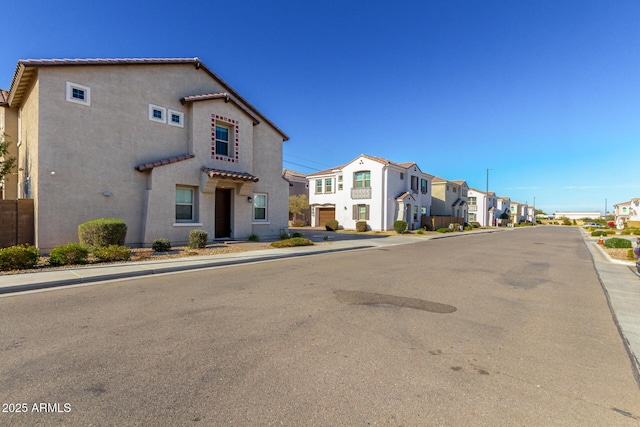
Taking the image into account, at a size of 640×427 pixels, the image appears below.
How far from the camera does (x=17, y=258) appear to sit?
8.48 m

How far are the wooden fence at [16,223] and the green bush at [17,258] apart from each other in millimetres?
3655

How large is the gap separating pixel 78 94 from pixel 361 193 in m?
24.5

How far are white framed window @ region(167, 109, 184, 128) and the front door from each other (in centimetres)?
381

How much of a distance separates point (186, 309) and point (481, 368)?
492cm

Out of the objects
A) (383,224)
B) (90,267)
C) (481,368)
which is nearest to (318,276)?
(481,368)

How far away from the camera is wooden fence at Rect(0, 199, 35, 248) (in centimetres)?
1116

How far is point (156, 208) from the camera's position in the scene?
13.8 meters

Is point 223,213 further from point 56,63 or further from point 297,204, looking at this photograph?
point 297,204

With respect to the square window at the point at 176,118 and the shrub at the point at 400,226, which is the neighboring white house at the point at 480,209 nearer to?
the shrub at the point at 400,226

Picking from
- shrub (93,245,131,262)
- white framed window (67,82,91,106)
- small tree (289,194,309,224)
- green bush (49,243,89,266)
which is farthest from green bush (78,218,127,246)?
small tree (289,194,309,224)

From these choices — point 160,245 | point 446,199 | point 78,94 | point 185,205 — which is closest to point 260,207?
point 185,205

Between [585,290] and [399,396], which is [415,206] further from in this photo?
[399,396]

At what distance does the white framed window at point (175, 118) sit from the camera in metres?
14.9

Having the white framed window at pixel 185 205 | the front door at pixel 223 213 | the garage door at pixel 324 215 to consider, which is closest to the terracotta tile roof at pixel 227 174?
the white framed window at pixel 185 205
